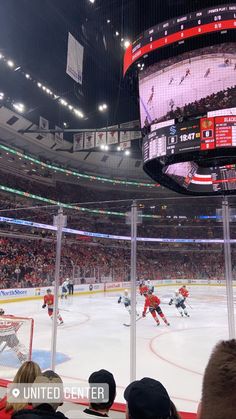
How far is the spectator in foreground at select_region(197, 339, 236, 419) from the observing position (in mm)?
756

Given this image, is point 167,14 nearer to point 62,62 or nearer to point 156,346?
point 62,62

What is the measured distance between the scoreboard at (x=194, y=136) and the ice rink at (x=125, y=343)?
363cm

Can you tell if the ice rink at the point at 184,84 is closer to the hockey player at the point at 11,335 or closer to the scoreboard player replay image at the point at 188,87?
the scoreboard player replay image at the point at 188,87

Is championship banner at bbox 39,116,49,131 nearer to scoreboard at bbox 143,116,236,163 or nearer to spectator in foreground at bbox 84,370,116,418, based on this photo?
scoreboard at bbox 143,116,236,163

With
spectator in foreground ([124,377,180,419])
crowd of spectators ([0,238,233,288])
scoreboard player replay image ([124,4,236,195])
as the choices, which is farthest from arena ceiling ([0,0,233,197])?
spectator in foreground ([124,377,180,419])

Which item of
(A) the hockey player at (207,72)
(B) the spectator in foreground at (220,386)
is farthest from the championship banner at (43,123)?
(B) the spectator in foreground at (220,386)

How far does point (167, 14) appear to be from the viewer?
455 inches

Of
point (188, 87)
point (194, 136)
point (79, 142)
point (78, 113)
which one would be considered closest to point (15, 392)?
point (194, 136)

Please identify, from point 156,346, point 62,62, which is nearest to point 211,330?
point 156,346

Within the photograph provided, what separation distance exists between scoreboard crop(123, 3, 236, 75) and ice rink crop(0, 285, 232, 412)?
6936mm

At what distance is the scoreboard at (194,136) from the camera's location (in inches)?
353

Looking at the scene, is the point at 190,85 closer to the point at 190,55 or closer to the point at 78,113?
the point at 190,55

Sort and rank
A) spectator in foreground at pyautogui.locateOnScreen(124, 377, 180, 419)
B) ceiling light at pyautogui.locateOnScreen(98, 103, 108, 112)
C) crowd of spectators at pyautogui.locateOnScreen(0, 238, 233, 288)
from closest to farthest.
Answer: spectator in foreground at pyautogui.locateOnScreen(124, 377, 180, 419) < crowd of spectators at pyautogui.locateOnScreen(0, 238, 233, 288) < ceiling light at pyautogui.locateOnScreen(98, 103, 108, 112)

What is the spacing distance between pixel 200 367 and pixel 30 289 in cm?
890
